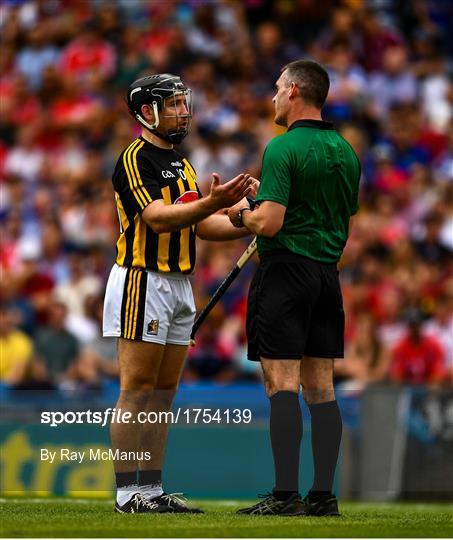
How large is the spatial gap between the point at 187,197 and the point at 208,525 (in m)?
1.76

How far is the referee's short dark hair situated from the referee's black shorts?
2.58ft

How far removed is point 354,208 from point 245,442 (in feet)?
13.9

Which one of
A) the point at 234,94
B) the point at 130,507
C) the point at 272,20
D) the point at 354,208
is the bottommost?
the point at 130,507

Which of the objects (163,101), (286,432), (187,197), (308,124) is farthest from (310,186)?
(286,432)

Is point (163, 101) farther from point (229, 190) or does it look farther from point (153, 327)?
point (153, 327)

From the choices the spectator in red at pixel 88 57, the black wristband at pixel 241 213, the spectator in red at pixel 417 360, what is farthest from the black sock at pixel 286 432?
the spectator in red at pixel 88 57

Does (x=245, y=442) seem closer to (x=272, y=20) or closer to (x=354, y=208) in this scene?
(x=354, y=208)

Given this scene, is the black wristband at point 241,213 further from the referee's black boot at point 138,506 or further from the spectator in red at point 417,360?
the spectator in red at point 417,360

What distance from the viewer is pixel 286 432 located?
6.98 metres

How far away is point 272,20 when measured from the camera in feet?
60.7

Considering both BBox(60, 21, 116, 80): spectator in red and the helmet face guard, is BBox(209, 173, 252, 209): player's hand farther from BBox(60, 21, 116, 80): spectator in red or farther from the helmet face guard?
BBox(60, 21, 116, 80): spectator in red

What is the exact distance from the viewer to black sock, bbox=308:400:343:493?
281 inches

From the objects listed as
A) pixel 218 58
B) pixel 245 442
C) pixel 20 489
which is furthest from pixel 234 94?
pixel 20 489

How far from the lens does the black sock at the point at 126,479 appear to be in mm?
7250
